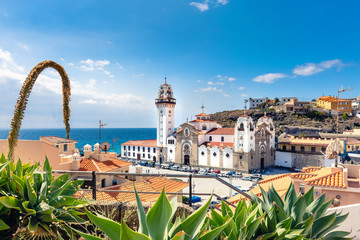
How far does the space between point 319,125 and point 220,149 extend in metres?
40.2

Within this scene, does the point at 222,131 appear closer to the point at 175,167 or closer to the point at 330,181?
the point at 175,167

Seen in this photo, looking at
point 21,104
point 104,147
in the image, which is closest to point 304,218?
point 21,104

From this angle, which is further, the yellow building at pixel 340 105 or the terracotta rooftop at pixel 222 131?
the yellow building at pixel 340 105

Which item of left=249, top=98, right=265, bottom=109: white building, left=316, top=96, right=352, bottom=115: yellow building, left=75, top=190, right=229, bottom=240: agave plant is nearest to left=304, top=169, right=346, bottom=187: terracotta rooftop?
left=75, top=190, right=229, bottom=240: agave plant

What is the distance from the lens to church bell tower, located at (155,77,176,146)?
44.5 metres

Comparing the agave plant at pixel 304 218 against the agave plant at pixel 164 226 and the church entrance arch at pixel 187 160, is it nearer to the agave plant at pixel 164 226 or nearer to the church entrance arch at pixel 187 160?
the agave plant at pixel 164 226

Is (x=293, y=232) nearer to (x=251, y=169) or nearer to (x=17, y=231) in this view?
(x=17, y=231)

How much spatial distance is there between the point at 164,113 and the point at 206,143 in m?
11.3

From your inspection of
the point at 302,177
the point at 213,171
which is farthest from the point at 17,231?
the point at 213,171

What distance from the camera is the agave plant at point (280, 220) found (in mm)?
1743

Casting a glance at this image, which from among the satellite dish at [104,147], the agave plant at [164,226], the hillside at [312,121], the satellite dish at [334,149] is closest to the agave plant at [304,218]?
the agave plant at [164,226]

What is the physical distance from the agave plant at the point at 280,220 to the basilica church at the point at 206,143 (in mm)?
33875

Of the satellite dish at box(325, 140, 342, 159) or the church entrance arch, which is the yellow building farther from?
the satellite dish at box(325, 140, 342, 159)

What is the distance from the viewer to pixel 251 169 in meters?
34.9
